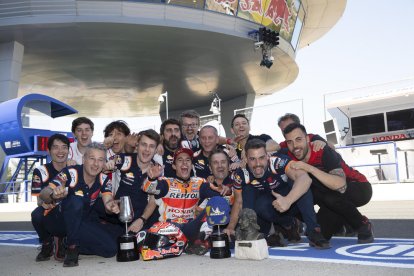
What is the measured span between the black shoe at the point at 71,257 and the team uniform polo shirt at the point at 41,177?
0.84 metres

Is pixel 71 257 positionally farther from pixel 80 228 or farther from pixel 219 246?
pixel 219 246

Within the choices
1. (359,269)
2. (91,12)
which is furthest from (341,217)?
(91,12)

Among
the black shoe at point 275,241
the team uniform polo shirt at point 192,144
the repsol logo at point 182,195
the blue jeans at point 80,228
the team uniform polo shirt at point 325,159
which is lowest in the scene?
the black shoe at point 275,241

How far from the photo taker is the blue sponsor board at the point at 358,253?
3289 mm

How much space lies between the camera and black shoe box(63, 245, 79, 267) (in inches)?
147

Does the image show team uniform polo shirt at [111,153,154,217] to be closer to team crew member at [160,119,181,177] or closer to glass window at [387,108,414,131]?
team crew member at [160,119,181,177]

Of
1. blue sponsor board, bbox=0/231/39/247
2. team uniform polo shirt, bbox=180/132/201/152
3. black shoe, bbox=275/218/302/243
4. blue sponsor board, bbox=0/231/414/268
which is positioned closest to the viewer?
blue sponsor board, bbox=0/231/414/268

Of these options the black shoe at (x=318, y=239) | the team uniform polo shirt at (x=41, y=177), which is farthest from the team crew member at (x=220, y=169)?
the team uniform polo shirt at (x=41, y=177)

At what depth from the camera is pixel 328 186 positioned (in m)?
4.05

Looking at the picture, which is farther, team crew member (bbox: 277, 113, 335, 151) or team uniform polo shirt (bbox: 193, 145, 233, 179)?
team uniform polo shirt (bbox: 193, 145, 233, 179)

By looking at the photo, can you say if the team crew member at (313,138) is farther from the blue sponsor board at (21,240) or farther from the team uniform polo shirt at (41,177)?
the blue sponsor board at (21,240)

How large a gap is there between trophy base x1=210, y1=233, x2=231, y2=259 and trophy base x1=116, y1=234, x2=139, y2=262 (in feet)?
2.43

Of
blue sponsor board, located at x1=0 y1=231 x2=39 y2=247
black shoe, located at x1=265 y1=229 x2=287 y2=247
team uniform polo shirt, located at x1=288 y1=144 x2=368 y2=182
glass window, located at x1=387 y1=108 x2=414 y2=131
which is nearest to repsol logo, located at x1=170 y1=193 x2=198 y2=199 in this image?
black shoe, located at x1=265 y1=229 x2=287 y2=247

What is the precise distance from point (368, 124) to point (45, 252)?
526 inches
